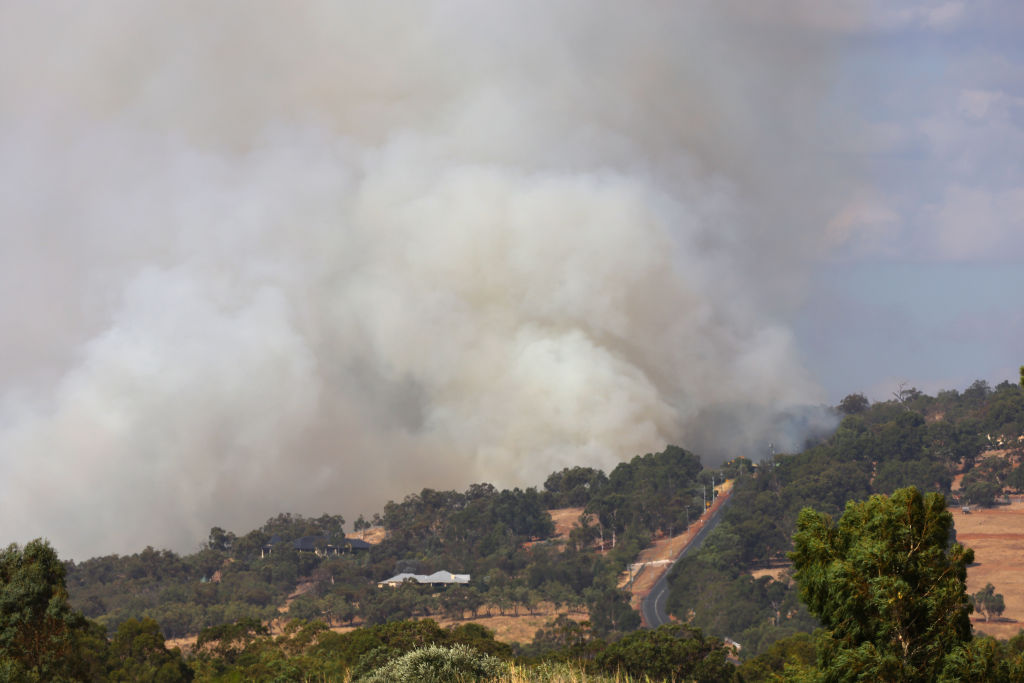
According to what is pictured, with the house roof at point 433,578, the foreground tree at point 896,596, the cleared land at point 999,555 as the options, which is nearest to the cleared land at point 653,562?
the house roof at point 433,578

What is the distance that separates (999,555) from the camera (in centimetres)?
11381

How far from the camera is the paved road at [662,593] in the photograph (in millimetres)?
107000

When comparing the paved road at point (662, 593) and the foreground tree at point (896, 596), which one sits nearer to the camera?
the foreground tree at point (896, 596)

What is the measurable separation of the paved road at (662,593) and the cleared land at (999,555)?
3021 cm

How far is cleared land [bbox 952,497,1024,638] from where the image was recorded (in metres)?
95.2

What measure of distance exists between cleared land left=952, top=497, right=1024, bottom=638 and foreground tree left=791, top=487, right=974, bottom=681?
80920 mm

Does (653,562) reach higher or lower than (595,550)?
lower

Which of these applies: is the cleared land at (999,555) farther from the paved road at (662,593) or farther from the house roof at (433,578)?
the house roof at (433,578)

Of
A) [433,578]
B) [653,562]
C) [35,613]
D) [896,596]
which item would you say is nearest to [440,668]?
[896,596]

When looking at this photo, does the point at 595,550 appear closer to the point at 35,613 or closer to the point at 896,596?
the point at 35,613

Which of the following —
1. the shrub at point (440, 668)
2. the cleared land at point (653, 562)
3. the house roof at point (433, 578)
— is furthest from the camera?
the house roof at point (433, 578)

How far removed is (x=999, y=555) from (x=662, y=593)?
37.3 meters

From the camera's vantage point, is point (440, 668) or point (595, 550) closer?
point (440, 668)

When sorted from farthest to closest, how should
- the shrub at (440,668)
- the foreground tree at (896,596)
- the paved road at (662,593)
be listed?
the paved road at (662,593), the shrub at (440,668), the foreground tree at (896,596)
